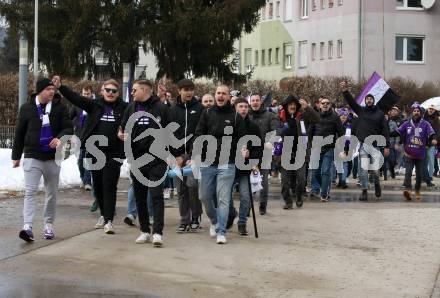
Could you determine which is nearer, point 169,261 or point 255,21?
point 169,261

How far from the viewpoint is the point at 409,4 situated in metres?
55.2

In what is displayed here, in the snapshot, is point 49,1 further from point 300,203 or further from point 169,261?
A: point 169,261

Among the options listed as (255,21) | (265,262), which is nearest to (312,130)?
(265,262)

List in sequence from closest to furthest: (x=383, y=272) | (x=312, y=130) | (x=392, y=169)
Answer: (x=383, y=272), (x=312, y=130), (x=392, y=169)

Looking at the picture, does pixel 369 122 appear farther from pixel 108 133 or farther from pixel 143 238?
pixel 143 238

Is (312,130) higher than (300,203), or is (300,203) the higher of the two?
(312,130)

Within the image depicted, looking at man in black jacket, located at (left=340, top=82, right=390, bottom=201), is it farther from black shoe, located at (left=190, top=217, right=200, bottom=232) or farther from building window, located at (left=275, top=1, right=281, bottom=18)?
building window, located at (left=275, top=1, right=281, bottom=18)

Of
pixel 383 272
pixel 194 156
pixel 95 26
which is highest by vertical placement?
pixel 95 26

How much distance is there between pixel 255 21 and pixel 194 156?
905 inches

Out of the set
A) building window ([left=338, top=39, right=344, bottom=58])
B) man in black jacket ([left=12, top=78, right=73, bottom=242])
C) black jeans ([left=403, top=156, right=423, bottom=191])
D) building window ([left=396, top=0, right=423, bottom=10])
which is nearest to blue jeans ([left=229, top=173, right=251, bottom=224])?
man in black jacket ([left=12, top=78, right=73, bottom=242])

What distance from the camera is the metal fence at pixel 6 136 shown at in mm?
24719

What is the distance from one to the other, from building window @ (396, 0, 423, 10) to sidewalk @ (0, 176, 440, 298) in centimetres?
4248

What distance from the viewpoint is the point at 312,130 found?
55.9 ft

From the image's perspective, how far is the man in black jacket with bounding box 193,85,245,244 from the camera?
11297 mm
